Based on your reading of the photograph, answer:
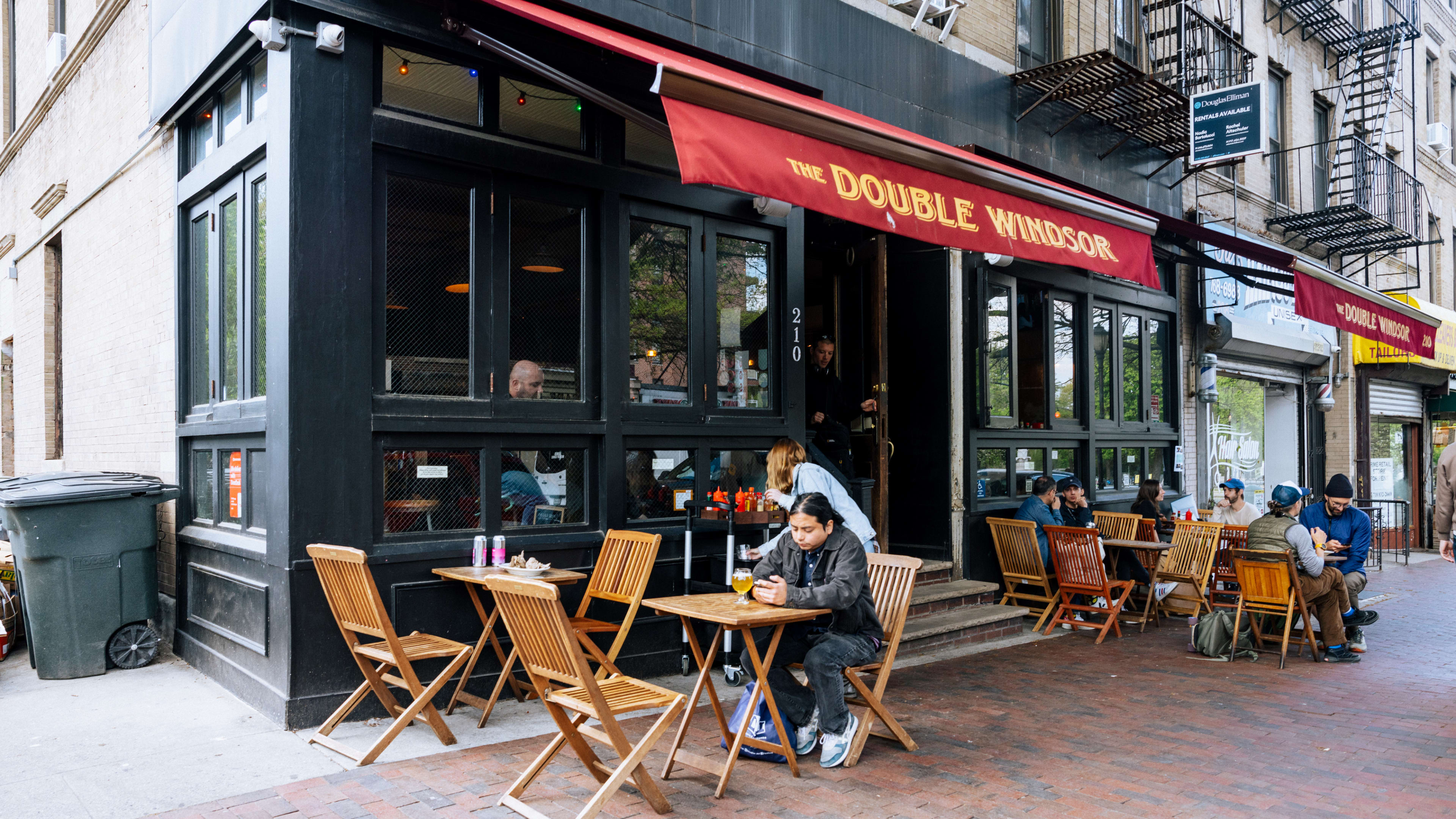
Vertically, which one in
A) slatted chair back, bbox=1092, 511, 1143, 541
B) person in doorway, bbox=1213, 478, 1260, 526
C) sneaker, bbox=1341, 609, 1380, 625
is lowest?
sneaker, bbox=1341, 609, 1380, 625

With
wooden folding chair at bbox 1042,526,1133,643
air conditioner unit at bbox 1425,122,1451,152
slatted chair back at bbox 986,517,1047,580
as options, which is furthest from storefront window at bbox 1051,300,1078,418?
air conditioner unit at bbox 1425,122,1451,152

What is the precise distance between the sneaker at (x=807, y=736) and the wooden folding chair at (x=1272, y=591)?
4328 mm

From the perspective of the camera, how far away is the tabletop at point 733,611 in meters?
4.42

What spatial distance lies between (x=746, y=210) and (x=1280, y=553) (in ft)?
16.1

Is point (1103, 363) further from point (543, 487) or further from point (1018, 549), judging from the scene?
point (543, 487)

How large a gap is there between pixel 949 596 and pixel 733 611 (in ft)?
14.1

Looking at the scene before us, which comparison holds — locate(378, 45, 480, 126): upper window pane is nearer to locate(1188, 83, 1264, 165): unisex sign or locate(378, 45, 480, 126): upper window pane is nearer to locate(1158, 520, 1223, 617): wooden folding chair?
locate(1158, 520, 1223, 617): wooden folding chair

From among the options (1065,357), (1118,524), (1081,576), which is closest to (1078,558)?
(1081,576)

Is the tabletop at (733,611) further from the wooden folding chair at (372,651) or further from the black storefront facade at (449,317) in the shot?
the black storefront facade at (449,317)

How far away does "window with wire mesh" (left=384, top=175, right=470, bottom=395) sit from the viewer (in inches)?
225

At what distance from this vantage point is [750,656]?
474 cm

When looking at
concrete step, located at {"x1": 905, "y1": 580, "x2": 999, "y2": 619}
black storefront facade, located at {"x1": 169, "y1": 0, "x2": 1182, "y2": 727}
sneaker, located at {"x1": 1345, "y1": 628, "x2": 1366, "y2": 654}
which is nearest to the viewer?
black storefront facade, located at {"x1": 169, "y1": 0, "x2": 1182, "y2": 727}

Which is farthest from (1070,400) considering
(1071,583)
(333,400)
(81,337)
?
(81,337)

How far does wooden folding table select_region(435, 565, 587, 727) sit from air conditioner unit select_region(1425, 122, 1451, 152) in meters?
21.6
